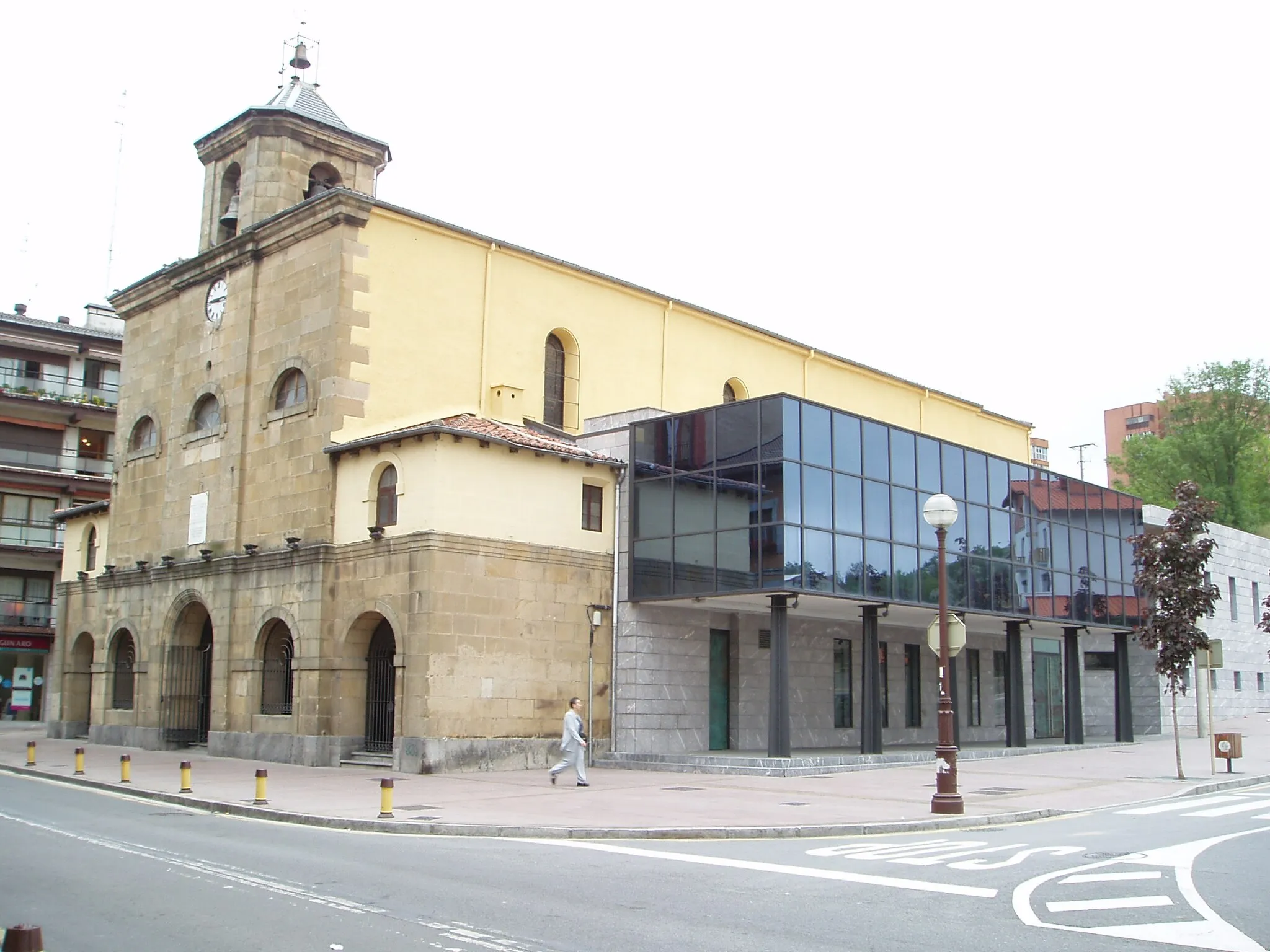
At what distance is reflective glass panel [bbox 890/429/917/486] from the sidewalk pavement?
670 centimetres

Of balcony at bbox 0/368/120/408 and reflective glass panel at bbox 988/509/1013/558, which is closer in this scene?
reflective glass panel at bbox 988/509/1013/558

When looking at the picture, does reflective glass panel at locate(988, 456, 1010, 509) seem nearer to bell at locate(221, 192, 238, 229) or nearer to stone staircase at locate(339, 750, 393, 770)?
stone staircase at locate(339, 750, 393, 770)

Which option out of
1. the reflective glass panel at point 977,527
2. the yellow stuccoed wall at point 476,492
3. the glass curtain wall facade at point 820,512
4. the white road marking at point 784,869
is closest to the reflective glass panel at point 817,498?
the glass curtain wall facade at point 820,512

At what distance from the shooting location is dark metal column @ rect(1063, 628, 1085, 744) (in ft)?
113

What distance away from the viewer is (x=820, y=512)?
26047 millimetres

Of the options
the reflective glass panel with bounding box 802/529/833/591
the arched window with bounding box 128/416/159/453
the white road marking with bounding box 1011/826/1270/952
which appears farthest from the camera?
the arched window with bounding box 128/416/159/453

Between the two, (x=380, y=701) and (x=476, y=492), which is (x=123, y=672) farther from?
(x=476, y=492)

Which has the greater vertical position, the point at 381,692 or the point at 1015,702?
the point at 381,692

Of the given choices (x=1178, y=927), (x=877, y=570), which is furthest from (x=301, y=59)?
(x=1178, y=927)

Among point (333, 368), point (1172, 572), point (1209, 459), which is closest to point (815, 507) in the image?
point (1172, 572)

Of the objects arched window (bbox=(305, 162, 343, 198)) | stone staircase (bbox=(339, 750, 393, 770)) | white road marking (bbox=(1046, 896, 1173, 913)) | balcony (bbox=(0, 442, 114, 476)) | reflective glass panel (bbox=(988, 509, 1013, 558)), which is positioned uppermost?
arched window (bbox=(305, 162, 343, 198))

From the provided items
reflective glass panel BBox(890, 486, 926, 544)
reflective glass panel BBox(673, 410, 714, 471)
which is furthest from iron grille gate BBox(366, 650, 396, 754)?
reflective glass panel BBox(890, 486, 926, 544)

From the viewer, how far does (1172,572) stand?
25.2m

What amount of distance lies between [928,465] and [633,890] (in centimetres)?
2045
